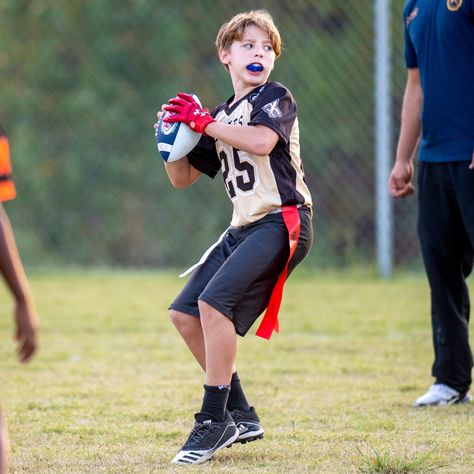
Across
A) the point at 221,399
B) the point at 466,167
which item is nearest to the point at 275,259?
the point at 221,399

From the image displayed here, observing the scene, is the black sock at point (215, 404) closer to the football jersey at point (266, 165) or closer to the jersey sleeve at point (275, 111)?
the football jersey at point (266, 165)

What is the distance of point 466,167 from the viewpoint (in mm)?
4277

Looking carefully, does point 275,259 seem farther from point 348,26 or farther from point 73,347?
point 348,26

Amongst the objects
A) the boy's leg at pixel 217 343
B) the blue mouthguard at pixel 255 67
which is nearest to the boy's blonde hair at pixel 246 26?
the blue mouthguard at pixel 255 67

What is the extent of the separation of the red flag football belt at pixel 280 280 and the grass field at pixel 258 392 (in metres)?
0.43

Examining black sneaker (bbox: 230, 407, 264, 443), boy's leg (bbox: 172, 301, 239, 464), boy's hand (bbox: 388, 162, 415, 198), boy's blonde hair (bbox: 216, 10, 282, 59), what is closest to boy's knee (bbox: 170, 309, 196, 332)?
boy's leg (bbox: 172, 301, 239, 464)

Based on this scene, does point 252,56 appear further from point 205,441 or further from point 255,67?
point 205,441

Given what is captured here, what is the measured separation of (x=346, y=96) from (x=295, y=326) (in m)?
3.80

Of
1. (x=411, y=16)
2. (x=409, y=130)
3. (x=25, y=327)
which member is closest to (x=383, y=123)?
(x=409, y=130)

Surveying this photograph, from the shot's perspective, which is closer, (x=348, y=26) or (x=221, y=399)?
(x=221, y=399)

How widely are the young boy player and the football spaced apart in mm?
→ 39

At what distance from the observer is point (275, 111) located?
11.9 ft

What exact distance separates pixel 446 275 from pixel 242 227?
1.21m

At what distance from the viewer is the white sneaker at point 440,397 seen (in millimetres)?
4477
